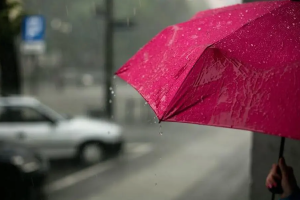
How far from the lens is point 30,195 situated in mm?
5730

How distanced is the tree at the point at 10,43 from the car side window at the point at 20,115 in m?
0.75

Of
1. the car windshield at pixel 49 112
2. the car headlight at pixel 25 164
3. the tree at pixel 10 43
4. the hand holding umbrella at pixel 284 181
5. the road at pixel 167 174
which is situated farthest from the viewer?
the car windshield at pixel 49 112

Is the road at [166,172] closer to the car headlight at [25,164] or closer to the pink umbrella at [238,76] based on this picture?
the car headlight at [25,164]

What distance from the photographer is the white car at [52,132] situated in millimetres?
7588

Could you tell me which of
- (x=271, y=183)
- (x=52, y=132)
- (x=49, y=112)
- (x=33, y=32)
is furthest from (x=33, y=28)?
(x=271, y=183)

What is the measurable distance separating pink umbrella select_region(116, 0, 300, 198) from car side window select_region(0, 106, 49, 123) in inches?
252

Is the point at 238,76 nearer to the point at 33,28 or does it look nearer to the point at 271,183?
the point at 271,183

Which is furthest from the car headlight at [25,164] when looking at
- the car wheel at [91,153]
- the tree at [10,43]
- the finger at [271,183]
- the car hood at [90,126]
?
the finger at [271,183]

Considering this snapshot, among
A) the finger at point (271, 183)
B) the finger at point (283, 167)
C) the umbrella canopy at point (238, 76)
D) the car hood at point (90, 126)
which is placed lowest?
the car hood at point (90, 126)

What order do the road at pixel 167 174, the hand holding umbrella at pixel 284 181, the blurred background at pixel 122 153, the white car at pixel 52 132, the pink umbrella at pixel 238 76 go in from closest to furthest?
the pink umbrella at pixel 238 76, the hand holding umbrella at pixel 284 181, the road at pixel 167 174, the blurred background at pixel 122 153, the white car at pixel 52 132

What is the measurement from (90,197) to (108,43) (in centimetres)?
659

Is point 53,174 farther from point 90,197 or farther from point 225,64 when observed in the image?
point 225,64

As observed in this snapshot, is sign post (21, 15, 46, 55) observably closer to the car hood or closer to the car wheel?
the car hood

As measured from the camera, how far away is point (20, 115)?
7730mm
